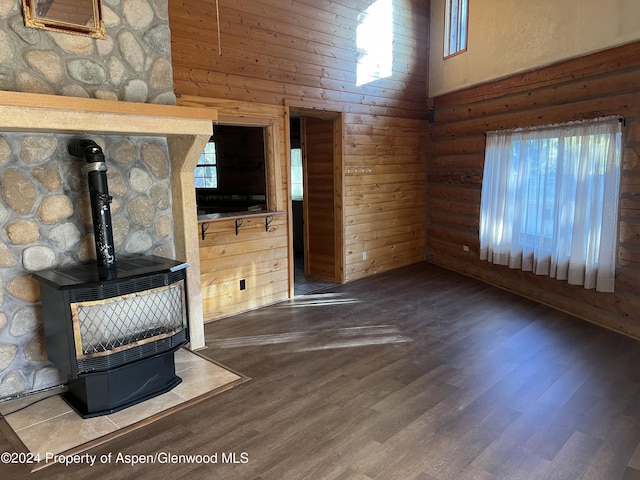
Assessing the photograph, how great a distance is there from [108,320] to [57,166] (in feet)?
3.81

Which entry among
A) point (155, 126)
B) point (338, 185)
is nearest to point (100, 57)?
point (155, 126)

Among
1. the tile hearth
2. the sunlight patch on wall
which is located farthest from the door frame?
the tile hearth

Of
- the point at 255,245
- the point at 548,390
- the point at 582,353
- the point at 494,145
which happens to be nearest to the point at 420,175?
the point at 494,145

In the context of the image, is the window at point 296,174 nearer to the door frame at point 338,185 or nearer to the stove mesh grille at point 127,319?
the door frame at point 338,185

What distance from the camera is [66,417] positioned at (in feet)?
8.70

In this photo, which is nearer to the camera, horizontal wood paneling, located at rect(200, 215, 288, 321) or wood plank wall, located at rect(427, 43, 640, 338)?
wood plank wall, located at rect(427, 43, 640, 338)

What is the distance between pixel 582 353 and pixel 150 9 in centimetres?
438

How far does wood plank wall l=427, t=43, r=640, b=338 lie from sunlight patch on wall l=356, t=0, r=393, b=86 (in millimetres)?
1104

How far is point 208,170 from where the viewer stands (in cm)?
725

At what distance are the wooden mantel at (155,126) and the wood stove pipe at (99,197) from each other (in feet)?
0.43

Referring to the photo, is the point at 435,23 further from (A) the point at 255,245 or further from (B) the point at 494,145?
(A) the point at 255,245

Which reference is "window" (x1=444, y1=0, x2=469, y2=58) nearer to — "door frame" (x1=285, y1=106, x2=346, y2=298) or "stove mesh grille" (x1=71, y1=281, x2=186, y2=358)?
"door frame" (x1=285, y1=106, x2=346, y2=298)

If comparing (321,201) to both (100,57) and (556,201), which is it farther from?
(100,57)

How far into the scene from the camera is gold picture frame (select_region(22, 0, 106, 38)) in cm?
266
